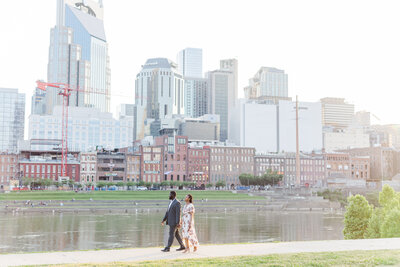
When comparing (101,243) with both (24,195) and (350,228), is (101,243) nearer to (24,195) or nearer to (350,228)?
(350,228)

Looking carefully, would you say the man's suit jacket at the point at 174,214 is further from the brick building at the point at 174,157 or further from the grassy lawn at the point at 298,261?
the brick building at the point at 174,157

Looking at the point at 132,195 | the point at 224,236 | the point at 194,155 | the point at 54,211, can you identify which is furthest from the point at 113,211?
the point at 194,155

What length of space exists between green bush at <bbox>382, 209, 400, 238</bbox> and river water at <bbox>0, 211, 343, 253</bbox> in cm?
2088

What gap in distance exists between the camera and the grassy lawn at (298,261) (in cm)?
1805

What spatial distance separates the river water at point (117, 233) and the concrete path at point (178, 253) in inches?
1042

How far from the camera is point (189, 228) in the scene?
22.2m

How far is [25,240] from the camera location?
173 feet

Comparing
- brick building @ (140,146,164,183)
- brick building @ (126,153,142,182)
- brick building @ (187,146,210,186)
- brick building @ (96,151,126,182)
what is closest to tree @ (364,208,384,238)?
brick building @ (96,151,126,182)

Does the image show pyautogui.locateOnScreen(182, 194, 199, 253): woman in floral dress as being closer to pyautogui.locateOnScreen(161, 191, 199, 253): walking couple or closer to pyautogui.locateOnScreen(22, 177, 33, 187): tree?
pyautogui.locateOnScreen(161, 191, 199, 253): walking couple

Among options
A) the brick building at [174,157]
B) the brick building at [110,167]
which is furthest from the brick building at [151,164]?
the brick building at [110,167]

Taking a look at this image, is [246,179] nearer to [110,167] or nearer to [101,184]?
[110,167]

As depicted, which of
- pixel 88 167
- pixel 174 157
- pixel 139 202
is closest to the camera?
pixel 139 202

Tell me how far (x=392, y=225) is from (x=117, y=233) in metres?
35.7

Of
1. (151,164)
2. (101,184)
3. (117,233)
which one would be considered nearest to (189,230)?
(117,233)
